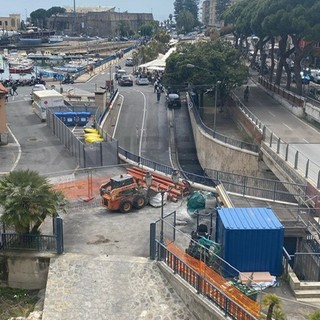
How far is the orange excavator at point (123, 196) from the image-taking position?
74.6ft

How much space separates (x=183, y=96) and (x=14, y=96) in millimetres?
Result: 20695

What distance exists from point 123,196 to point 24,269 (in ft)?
18.3

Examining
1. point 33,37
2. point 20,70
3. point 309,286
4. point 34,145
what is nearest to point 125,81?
point 20,70

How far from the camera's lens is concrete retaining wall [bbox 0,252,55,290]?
62.5 feet

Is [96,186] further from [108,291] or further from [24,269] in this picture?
[108,291]

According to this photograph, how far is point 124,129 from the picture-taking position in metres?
48.7

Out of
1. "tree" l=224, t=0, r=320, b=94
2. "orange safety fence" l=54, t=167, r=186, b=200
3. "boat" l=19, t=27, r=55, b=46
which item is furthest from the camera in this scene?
"boat" l=19, t=27, r=55, b=46

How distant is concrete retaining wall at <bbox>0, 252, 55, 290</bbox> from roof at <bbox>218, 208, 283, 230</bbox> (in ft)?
21.4

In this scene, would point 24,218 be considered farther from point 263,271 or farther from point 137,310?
point 263,271

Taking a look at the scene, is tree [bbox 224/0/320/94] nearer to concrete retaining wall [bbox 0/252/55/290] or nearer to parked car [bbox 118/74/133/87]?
parked car [bbox 118/74/133/87]

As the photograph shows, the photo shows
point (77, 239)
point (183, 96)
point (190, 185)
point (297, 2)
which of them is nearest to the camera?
point (77, 239)

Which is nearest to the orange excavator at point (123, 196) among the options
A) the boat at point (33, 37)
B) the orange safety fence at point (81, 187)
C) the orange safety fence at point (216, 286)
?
the orange safety fence at point (81, 187)

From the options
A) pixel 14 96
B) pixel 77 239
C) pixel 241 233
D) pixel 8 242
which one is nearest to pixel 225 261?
pixel 241 233

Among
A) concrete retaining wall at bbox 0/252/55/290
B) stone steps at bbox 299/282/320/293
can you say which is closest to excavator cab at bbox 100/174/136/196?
concrete retaining wall at bbox 0/252/55/290
